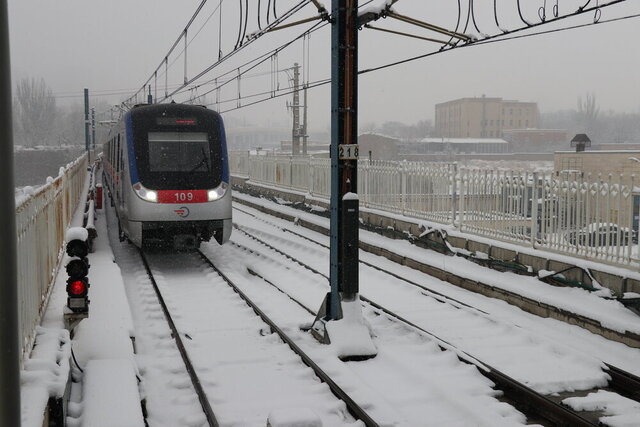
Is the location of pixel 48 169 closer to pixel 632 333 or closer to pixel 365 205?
pixel 365 205

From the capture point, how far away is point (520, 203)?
1092cm

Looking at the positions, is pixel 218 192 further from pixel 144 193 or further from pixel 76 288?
pixel 76 288

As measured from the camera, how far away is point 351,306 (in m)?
7.72

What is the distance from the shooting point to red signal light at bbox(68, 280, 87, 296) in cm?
650

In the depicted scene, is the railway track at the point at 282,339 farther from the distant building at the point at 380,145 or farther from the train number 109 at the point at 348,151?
the distant building at the point at 380,145

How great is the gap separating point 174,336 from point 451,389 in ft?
11.4

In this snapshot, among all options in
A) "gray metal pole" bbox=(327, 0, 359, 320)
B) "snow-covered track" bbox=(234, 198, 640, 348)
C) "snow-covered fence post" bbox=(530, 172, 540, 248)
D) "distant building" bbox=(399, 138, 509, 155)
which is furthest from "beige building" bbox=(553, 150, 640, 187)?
"distant building" bbox=(399, 138, 509, 155)

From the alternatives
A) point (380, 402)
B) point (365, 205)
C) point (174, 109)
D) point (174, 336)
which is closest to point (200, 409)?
point (380, 402)

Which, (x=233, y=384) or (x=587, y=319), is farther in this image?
(x=587, y=319)

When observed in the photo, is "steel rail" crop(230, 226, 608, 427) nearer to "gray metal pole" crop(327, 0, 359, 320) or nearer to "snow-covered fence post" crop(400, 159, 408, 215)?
"gray metal pole" crop(327, 0, 359, 320)

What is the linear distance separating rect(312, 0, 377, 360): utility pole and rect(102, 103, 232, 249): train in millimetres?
4994

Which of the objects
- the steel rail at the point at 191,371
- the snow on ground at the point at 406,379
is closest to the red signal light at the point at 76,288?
the steel rail at the point at 191,371

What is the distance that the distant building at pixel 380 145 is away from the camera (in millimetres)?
77562

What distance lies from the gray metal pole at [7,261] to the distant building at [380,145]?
74.5m
